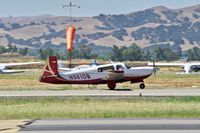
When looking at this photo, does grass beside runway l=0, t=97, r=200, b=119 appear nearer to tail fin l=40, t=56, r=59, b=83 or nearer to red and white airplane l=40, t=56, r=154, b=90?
tail fin l=40, t=56, r=59, b=83

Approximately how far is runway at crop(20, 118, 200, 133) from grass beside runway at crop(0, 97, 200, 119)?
285 cm

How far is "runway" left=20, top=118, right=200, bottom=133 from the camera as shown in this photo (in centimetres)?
1944

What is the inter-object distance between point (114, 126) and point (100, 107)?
9.89 meters

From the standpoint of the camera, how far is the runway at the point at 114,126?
19438 millimetres

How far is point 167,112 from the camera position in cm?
2734

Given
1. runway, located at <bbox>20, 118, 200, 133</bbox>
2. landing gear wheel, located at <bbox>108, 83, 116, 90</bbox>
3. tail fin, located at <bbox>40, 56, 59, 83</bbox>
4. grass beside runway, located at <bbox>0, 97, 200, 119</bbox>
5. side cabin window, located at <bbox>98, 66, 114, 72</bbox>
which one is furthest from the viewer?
side cabin window, located at <bbox>98, 66, 114, 72</bbox>

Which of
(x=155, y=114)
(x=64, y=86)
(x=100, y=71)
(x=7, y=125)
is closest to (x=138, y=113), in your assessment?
(x=155, y=114)

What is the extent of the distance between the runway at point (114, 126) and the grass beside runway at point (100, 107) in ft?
9.33

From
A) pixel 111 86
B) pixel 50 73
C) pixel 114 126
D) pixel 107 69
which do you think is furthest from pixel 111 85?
pixel 114 126

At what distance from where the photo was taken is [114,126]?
67.6 ft

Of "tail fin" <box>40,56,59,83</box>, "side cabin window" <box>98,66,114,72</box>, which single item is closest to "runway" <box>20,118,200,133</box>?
"tail fin" <box>40,56,59,83</box>

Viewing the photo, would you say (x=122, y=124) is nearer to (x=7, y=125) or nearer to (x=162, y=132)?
(x=162, y=132)

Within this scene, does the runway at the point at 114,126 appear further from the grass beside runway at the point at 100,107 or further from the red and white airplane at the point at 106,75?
the red and white airplane at the point at 106,75

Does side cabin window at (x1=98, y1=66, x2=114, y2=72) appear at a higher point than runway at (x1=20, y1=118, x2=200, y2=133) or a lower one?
higher
